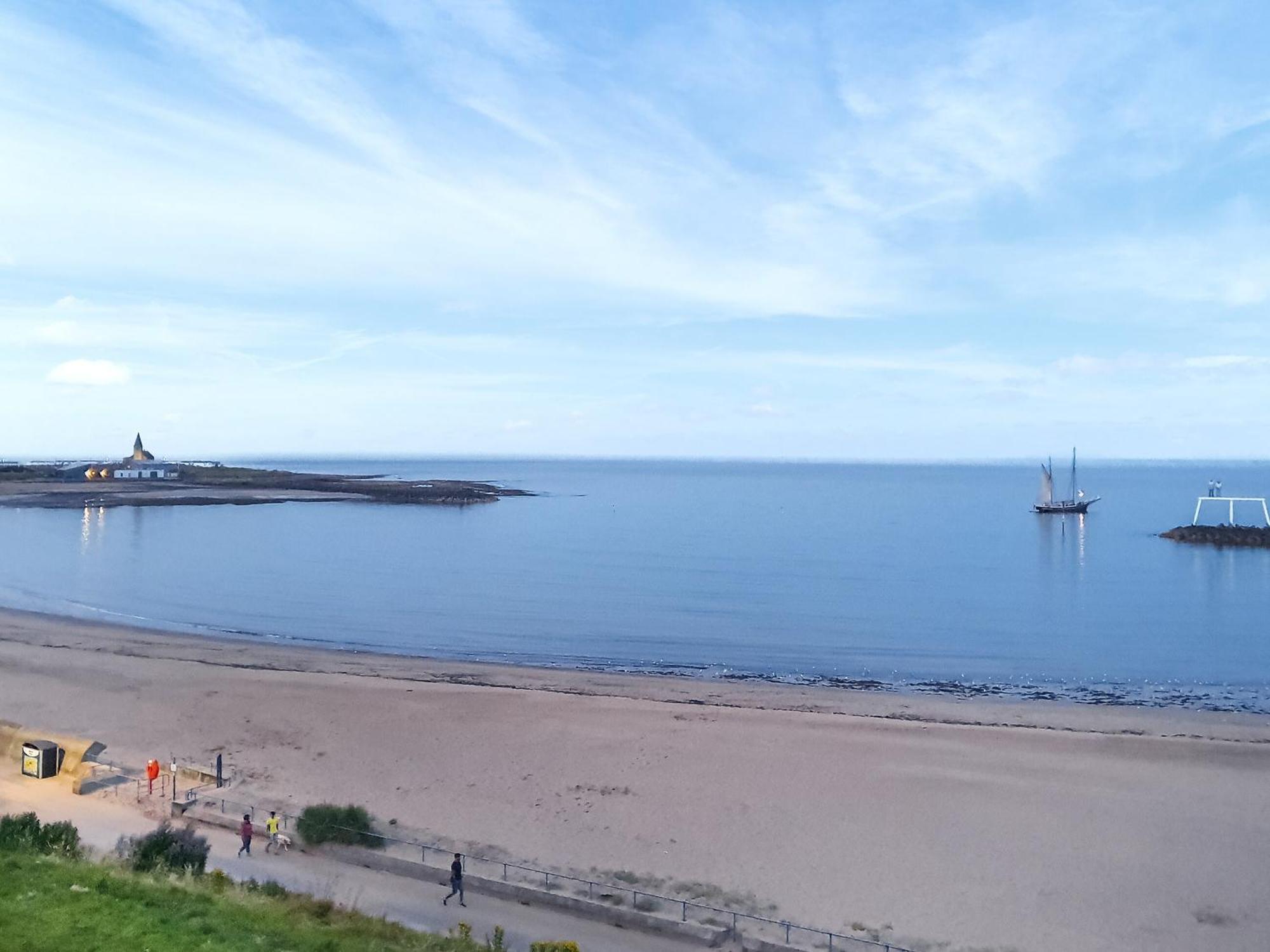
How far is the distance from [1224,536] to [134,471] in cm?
14838

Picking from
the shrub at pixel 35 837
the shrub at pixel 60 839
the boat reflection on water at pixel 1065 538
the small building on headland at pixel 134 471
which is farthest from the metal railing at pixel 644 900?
the small building on headland at pixel 134 471

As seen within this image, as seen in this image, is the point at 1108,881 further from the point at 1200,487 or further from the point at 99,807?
the point at 1200,487

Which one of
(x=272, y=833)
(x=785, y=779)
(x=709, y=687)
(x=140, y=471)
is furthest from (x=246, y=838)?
(x=140, y=471)

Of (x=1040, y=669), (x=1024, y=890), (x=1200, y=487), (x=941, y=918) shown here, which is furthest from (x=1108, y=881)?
(x=1200, y=487)

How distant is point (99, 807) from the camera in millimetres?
15406

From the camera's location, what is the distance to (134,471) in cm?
14575

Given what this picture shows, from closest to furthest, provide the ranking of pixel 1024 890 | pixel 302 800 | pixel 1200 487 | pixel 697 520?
pixel 1024 890, pixel 302 800, pixel 697 520, pixel 1200 487

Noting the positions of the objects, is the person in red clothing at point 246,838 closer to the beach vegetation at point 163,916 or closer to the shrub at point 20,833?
the beach vegetation at point 163,916

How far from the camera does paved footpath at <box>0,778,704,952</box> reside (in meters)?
11.5

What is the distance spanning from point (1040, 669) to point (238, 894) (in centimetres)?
2861

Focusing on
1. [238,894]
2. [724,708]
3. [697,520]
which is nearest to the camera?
[238,894]

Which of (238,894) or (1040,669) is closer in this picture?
(238,894)

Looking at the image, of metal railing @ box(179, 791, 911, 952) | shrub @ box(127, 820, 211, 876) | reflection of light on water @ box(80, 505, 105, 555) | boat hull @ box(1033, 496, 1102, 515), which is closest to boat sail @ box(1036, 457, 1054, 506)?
boat hull @ box(1033, 496, 1102, 515)

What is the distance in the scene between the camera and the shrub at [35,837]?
1125cm
